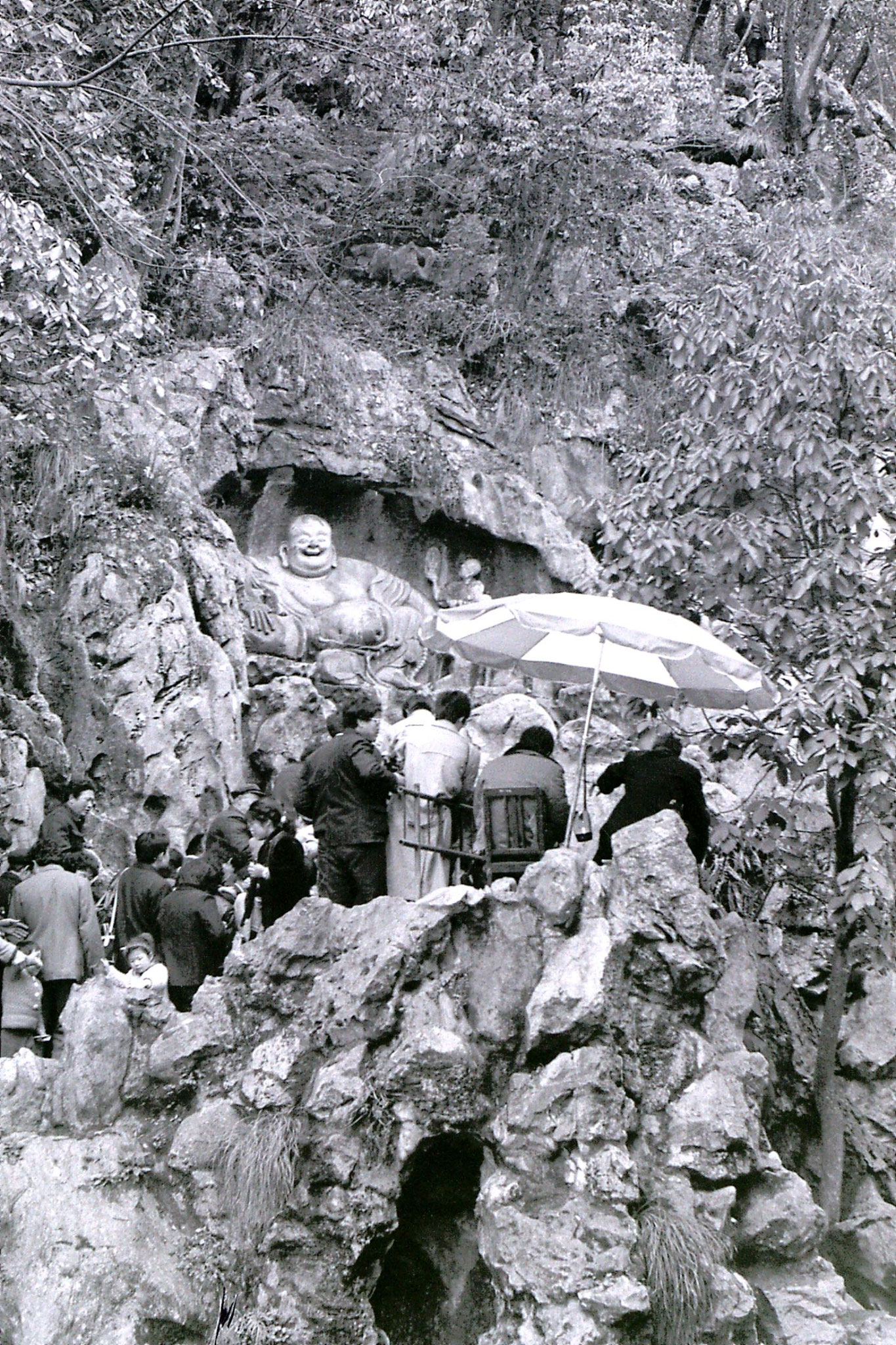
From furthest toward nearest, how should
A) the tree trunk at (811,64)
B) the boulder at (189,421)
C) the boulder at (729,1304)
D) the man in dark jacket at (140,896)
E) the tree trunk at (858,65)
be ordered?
the tree trunk at (858,65), the tree trunk at (811,64), the boulder at (189,421), the man in dark jacket at (140,896), the boulder at (729,1304)

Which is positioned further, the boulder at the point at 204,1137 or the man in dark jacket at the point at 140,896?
the man in dark jacket at the point at 140,896

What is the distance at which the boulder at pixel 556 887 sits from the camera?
20.5 feet

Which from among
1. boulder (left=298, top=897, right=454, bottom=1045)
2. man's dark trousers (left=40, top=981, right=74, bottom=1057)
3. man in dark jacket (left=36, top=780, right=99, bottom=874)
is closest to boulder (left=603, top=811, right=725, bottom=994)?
boulder (left=298, top=897, right=454, bottom=1045)

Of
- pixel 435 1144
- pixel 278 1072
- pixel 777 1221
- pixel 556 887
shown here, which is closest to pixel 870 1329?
pixel 777 1221

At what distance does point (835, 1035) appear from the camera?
7.14 metres

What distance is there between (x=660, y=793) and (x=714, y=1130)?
195cm

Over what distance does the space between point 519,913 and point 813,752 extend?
6.58 ft

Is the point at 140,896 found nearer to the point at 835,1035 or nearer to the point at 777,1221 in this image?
the point at 777,1221

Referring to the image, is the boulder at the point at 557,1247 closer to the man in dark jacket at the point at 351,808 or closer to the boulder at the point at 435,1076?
the boulder at the point at 435,1076

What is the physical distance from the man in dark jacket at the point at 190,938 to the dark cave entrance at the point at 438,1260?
5.14 ft

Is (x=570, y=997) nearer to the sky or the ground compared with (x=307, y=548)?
nearer to the sky

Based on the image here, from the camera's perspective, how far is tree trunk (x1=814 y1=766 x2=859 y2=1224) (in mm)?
6832

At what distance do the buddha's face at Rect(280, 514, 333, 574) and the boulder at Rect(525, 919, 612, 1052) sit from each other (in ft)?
32.3

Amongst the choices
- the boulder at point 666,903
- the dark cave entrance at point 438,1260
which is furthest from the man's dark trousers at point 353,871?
the dark cave entrance at point 438,1260
